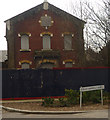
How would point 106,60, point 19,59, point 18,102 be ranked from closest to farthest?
1. point 18,102
2. point 106,60
3. point 19,59

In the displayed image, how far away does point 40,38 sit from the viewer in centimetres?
2777

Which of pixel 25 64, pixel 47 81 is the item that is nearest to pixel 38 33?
pixel 25 64

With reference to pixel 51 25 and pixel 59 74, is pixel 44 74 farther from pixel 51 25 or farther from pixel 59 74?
pixel 51 25

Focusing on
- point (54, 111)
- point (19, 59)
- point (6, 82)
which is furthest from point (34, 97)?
point (19, 59)

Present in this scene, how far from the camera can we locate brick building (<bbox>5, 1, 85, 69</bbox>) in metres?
27.0

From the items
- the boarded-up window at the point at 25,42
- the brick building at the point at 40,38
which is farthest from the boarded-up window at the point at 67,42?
the boarded-up window at the point at 25,42

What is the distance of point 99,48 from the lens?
671 inches

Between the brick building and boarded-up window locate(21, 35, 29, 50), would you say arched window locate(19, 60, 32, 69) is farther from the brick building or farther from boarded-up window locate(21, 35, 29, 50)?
boarded-up window locate(21, 35, 29, 50)

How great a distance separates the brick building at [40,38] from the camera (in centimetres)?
2698

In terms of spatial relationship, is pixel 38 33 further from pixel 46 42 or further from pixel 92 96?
pixel 92 96

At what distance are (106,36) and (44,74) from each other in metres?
4.46


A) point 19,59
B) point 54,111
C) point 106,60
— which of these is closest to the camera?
point 54,111

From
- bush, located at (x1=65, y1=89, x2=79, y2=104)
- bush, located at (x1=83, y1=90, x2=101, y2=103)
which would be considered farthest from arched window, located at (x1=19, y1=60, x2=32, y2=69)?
bush, located at (x1=83, y1=90, x2=101, y2=103)

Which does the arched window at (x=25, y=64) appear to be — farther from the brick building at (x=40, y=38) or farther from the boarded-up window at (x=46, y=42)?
the boarded-up window at (x=46, y=42)
